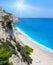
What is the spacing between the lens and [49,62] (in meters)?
31.5

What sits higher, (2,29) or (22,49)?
(2,29)

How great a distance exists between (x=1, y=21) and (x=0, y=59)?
898 centimetres

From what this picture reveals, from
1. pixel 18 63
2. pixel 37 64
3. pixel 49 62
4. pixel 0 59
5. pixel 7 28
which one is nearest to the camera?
pixel 0 59

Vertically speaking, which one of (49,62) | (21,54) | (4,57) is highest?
(4,57)

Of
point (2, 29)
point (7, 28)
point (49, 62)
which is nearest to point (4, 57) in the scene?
point (2, 29)

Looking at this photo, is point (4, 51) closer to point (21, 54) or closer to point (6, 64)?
point (6, 64)

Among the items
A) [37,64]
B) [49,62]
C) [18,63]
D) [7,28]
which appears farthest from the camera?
[49,62]

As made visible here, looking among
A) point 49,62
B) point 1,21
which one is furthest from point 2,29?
point 49,62

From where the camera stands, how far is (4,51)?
59.8 ft

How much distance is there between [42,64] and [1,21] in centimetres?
868

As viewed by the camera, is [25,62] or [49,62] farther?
[49,62]

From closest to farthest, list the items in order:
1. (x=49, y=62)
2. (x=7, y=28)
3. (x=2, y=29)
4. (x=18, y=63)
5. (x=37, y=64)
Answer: (x=18, y=63)
(x=2, y=29)
(x=7, y=28)
(x=37, y=64)
(x=49, y=62)

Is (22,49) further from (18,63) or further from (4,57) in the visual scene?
(4,57)

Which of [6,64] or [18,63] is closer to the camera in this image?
[6,64]
